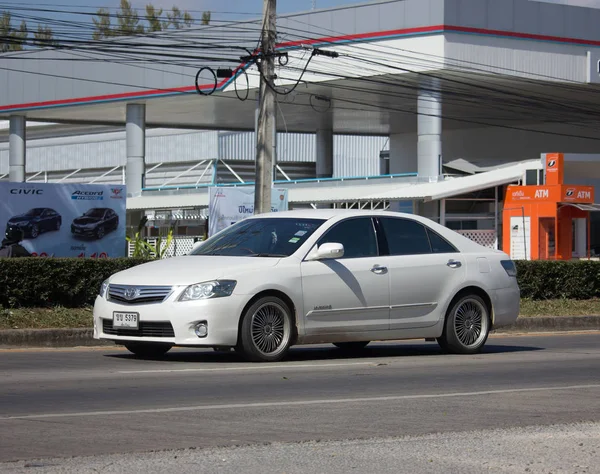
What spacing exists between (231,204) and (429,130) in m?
23.1

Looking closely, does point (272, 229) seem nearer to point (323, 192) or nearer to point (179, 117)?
point (323, 192)

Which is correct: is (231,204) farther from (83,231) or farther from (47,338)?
(47,338)

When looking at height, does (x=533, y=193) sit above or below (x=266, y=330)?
above

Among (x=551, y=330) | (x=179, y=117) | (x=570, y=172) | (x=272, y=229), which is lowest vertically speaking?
(x=551, y=330)

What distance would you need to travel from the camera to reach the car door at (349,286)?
39.0ft

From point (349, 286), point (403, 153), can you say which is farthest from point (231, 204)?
point (403, 153)

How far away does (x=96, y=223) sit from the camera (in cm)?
2502

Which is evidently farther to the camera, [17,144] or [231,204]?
[17,144]

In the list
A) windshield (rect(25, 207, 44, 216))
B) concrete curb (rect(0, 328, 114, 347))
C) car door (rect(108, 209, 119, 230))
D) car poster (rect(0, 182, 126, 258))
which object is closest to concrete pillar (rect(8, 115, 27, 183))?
car poster (rect(0, 182, 126, 258))

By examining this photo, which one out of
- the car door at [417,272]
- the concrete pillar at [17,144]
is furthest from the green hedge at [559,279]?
the concrete pillar at [17,144]

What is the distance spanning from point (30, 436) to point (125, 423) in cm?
75

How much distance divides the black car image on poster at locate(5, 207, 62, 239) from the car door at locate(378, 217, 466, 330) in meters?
13.0

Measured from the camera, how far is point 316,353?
1331 cm

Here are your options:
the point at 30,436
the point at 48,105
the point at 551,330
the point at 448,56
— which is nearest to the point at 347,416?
the point at 30,436
